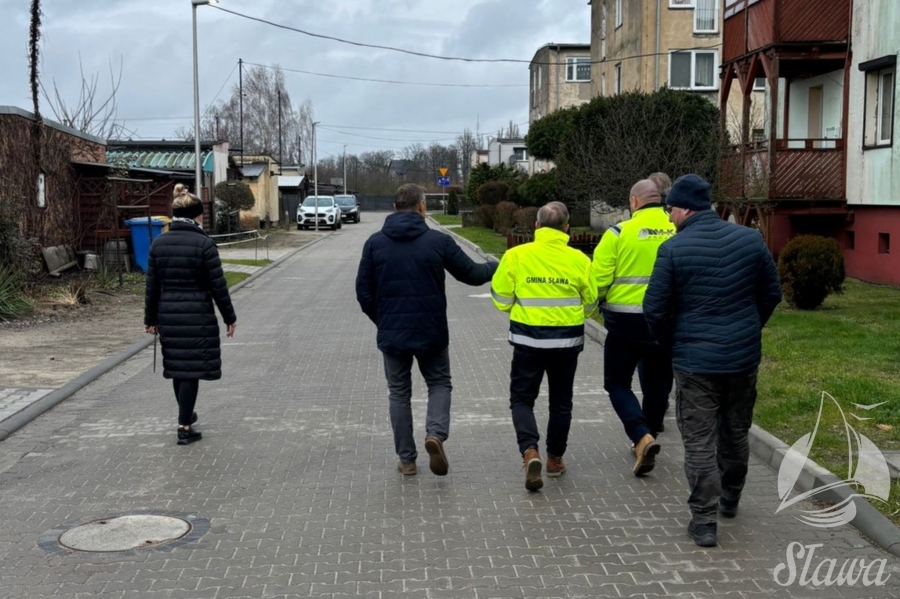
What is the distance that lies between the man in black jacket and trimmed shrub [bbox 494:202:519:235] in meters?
30.8

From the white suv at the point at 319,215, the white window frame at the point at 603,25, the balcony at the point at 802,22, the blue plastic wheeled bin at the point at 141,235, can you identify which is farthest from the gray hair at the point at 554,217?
the white suv at the point at 319,215

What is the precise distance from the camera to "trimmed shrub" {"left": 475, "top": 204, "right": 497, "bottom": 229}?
4559 cm

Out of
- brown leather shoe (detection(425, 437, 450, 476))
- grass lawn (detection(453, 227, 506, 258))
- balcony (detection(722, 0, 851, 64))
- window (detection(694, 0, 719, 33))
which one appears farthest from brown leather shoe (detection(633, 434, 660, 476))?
window (detection(694, 0, 719, 33))

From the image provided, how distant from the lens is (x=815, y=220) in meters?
21.9

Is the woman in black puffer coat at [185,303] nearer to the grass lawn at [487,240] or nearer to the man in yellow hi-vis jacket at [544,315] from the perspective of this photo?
the man in yellow hi-vis jacket at [544,315]

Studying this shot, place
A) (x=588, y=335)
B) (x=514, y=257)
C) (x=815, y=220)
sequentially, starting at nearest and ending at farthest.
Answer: (x=514, y=257)
(x=588, y=335)
(x=815, y=220)

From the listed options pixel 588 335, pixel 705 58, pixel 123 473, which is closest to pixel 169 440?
pixel 123 473

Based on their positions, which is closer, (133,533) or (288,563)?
(288,563)

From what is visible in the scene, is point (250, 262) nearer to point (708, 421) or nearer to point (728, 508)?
point (728, 508)

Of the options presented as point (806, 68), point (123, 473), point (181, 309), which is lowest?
point (123, 473)

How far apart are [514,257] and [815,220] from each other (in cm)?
1711

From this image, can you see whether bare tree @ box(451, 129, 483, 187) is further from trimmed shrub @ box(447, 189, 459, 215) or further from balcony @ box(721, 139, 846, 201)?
balcony @ box(721, 139, 846, 201)

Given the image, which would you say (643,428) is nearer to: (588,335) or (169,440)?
(169,440)

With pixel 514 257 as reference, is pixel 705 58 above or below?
above
